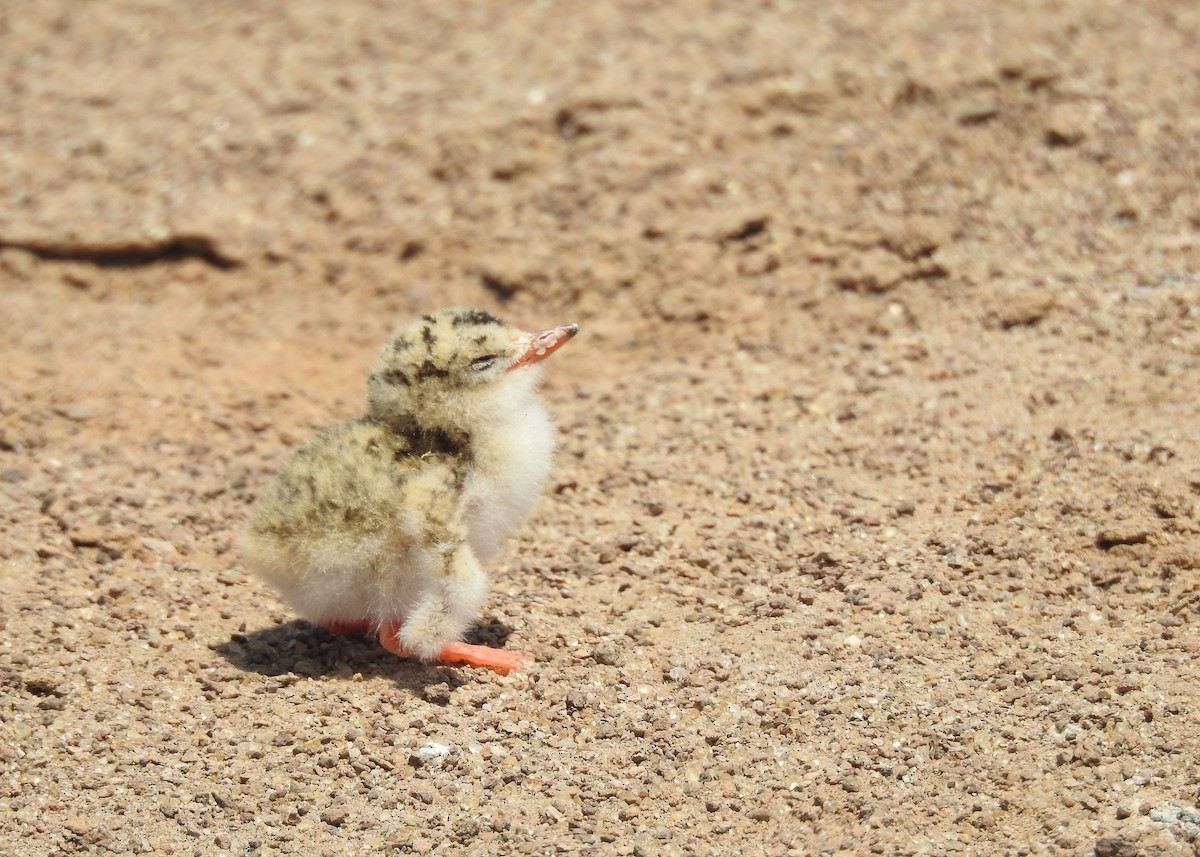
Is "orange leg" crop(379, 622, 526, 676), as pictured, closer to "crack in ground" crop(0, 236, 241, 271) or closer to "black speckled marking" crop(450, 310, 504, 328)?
"black speckled marking" crop(450, 310, 504, 328)

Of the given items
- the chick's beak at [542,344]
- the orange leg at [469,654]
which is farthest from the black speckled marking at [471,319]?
the orange leg at [469,654]

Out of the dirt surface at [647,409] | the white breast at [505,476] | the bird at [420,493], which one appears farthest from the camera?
the white breast at [505,476]

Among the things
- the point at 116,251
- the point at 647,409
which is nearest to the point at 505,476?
the point at 647,409

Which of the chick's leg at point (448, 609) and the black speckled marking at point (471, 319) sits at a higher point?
the black speckled marking at point (471, 319)

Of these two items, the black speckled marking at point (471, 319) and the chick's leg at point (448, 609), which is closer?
the chick's leg at point (448, 609)

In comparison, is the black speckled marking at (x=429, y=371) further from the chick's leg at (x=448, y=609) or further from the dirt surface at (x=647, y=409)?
the dirt surface at (x=647, y=409)

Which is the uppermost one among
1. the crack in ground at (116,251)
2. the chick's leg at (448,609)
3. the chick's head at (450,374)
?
the chick's head at (450,374)

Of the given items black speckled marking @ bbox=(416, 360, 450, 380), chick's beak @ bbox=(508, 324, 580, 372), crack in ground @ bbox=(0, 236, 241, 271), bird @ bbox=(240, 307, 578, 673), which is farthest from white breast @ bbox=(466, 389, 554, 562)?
crack in ground @ bbox=(0, 236, 241, 271)

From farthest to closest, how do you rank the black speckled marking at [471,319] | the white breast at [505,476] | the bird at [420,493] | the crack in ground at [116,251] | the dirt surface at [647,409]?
the crack in ground at [116,251], the black speckled marking at [471,319], the white breast at [505,476], the bird at [420,493], the dirt surface at [647,409]
